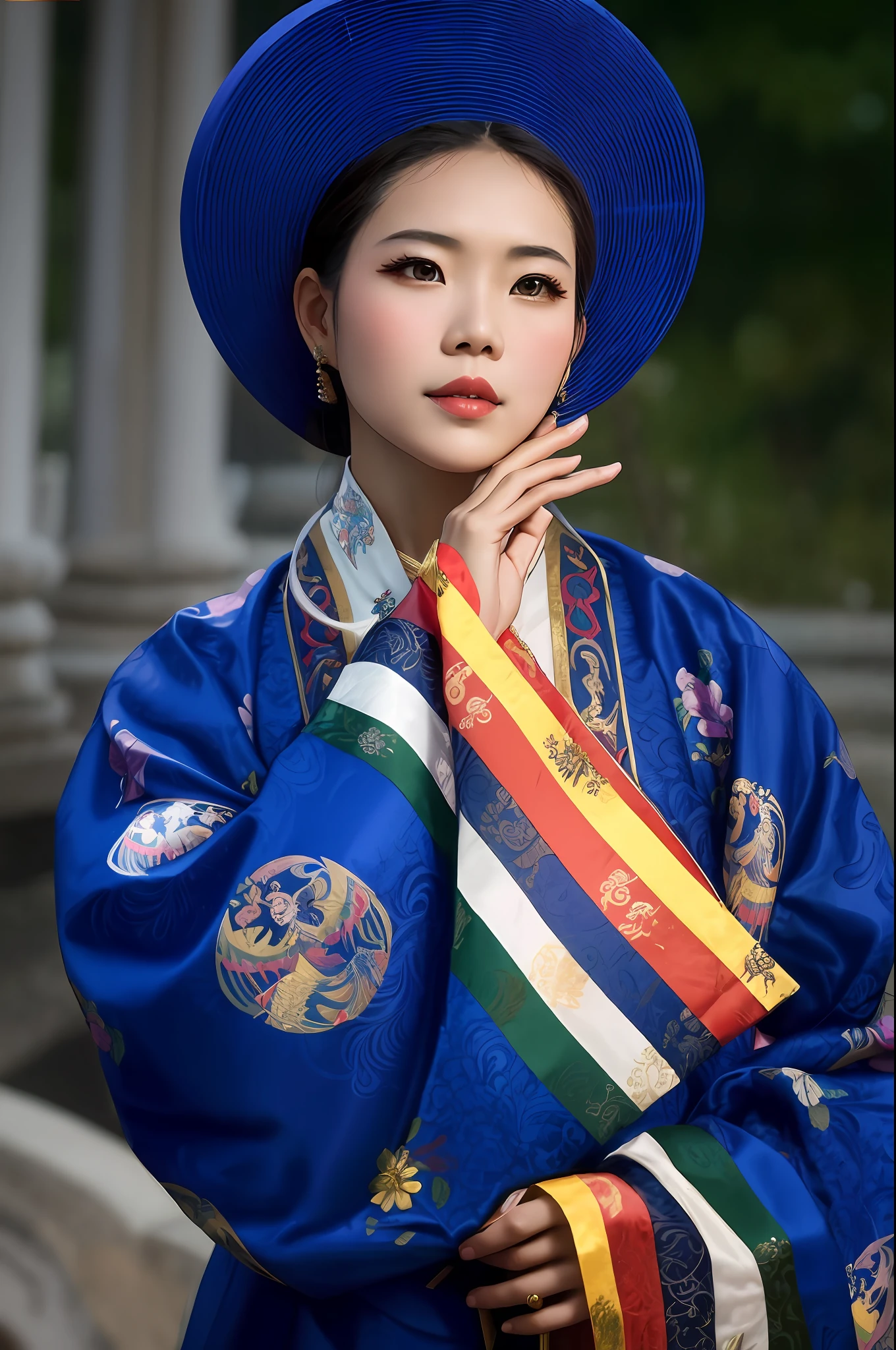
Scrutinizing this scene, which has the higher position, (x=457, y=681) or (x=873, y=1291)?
(x=457, y=681)

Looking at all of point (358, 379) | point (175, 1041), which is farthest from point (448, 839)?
point (358, 379)

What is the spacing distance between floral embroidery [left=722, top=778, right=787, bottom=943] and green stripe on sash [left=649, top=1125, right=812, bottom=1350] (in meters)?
0.14

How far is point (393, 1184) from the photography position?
714 mm

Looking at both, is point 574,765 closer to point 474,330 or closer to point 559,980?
point 559,980

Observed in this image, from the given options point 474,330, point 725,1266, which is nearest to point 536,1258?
point 725,1266

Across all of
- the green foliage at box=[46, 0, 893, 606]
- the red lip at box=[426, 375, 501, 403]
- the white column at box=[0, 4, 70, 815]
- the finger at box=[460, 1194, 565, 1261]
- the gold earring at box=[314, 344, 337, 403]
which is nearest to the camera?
the finger at box=[460, 1194, 565, 1261]

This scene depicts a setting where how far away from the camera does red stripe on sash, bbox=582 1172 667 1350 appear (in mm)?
716

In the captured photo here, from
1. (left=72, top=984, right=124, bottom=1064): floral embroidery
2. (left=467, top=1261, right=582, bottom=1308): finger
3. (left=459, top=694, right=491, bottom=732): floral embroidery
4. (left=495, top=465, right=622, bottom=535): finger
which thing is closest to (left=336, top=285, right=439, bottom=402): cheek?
(left=495, top=465, right=622, bottom=535): finger

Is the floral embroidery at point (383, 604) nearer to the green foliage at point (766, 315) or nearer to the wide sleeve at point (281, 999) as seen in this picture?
the wide sleeve at point (281, 999)

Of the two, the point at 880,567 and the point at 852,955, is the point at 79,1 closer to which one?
the point at 880,567

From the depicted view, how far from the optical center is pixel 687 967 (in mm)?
737

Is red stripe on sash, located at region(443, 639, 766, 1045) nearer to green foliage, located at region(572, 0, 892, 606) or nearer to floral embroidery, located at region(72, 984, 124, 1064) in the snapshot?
floral embroidery, located at region(72, 984, 124, 1064)

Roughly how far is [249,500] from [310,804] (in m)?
1.71

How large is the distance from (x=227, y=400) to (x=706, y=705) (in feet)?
5.51
